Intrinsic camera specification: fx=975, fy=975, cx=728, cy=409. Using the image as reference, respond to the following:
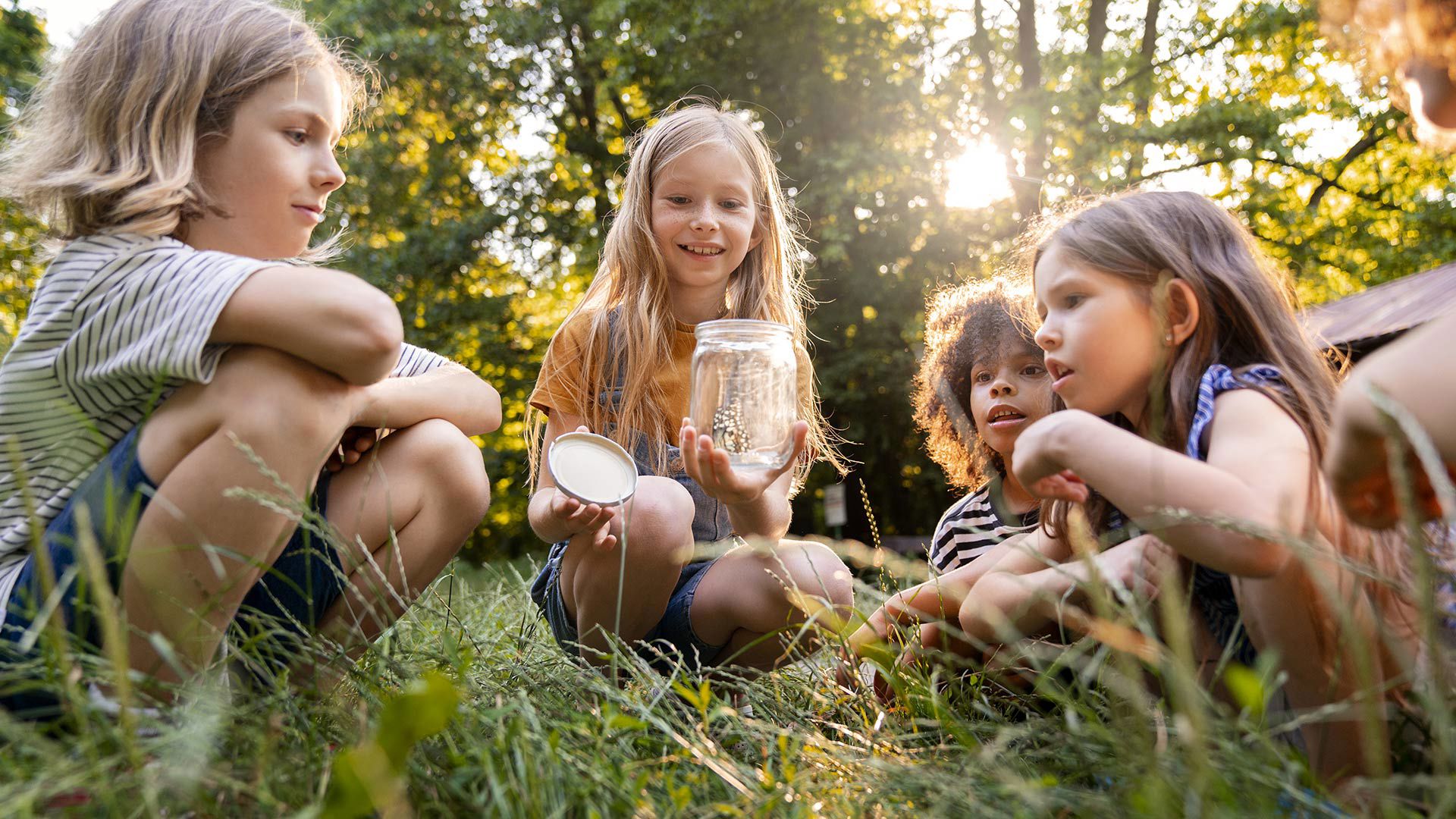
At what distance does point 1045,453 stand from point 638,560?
94 centimetres

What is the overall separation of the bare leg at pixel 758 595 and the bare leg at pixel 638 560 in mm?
125

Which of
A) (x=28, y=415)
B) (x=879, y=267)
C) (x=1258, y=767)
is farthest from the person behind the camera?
(x=879, y=267)

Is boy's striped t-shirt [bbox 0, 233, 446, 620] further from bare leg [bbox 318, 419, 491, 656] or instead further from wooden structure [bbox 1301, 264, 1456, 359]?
wooden structure [bbox 1301, 264, 1456, 359]

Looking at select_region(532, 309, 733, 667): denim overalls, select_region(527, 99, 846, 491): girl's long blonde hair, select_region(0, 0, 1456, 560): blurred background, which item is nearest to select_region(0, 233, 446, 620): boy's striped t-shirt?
select_region(532, 309, 733, 667): denim overalls

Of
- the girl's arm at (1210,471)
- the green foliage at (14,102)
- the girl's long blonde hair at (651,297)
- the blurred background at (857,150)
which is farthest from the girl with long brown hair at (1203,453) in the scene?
the green foliage at (14,102)

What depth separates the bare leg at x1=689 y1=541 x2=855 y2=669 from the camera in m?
2.06

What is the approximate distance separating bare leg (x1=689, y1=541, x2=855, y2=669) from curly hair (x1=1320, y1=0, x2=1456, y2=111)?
122 cm

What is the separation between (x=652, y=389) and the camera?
2.46 m

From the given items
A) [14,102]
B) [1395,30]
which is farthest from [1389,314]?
[14,102]

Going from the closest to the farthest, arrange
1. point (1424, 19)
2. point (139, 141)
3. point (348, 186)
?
1. point (1424, 19)
2. point (139, 141)
3. point (348, 186)

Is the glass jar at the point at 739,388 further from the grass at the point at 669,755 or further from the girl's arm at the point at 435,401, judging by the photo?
the grass at the point at 669,755

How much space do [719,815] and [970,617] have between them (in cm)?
70

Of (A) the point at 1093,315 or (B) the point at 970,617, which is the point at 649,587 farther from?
(A) the point at 1093,315

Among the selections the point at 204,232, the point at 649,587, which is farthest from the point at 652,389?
the point at 204,232
